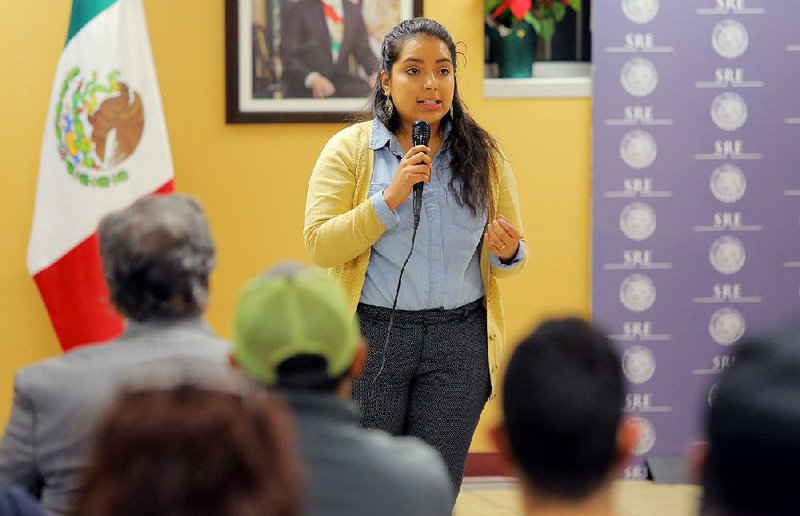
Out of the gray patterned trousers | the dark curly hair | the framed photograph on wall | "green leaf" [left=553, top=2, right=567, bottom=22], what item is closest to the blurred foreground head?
the gray patterned trousers

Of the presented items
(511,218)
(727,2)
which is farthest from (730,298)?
(511,218)

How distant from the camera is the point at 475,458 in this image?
4656 millimetres

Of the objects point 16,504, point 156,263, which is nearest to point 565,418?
point 16,504

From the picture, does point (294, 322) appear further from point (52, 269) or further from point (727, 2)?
point (727, 2)

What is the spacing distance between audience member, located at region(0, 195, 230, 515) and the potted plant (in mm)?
2803

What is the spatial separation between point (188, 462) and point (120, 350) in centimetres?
90

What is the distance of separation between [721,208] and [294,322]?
11.0 feet

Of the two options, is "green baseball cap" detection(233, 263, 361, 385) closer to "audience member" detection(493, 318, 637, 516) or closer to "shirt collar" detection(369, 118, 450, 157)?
"audience member" detection(493, 318, 637, 516)

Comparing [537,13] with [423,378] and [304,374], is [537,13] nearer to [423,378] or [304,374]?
[423,378]

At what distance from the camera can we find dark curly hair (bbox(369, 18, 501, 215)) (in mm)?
2955

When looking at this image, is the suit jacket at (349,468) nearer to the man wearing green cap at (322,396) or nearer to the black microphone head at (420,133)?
the man wearing green cap at (322,396)

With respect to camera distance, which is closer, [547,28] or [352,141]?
[352,141]

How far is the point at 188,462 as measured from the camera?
3.26 ft

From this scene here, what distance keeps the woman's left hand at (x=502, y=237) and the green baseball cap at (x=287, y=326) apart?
1.32m
